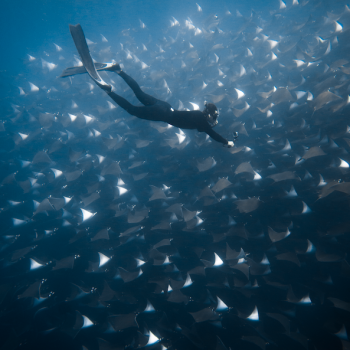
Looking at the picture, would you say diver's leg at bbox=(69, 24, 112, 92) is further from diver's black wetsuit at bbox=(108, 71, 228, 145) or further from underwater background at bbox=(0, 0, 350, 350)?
underwater background at bbox=(0, 0, 350, 350)

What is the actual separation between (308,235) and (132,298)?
3.26 meters

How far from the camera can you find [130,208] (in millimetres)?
3564

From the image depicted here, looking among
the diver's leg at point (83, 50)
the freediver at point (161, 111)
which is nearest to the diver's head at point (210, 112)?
the freediver at point (161, 111)

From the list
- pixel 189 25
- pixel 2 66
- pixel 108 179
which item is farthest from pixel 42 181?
pixel 2 66

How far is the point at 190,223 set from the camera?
3.14 meters

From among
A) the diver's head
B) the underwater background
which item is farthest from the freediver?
the underwater background

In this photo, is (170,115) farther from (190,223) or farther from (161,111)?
(190,223)

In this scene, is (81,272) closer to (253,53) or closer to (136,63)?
(136,63)

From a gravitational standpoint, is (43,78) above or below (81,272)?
above

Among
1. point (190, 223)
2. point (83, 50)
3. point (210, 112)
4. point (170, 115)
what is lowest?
point (190, 223)

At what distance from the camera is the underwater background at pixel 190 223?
2666 mm

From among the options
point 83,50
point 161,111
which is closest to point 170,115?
point 161,111

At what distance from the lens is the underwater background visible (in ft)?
8.75

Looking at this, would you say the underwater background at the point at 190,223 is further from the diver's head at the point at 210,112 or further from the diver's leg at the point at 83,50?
the diver's leg at the point at 83,50
